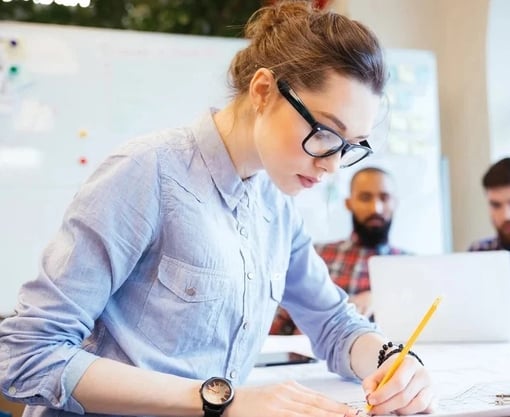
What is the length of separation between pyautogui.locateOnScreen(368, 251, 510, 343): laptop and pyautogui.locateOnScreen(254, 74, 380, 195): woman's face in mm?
525

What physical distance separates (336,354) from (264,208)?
0.93ft

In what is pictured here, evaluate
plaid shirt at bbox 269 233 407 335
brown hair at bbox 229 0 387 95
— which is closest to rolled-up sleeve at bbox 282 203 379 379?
brown hair at bbox 229 0 387 95

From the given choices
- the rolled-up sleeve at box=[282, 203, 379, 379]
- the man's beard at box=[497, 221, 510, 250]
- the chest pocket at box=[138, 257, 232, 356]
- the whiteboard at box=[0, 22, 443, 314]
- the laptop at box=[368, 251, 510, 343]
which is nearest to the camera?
the chest pocket at box=[138, 257, 232, 356]

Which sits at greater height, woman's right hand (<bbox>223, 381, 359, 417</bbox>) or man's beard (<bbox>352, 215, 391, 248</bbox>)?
woman's right hand (<bbox>223, 381, 359, 417</bbox>)

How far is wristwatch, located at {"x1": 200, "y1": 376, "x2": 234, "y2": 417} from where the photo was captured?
0.77 metres

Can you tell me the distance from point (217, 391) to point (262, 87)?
44cm

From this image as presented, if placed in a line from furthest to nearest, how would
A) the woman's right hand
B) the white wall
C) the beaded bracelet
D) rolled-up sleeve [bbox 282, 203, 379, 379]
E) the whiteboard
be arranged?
1. the white wall
2. the whiteboard
3. rolled-up sleeve [bbox 282, 203, 379, 379]
4. the beaded bracelet
5. the woman's right hand

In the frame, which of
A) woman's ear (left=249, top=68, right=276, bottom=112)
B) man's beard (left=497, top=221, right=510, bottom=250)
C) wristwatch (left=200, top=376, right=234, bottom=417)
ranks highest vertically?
woman's ear (left=249, top=68, right=276, bottom=112)

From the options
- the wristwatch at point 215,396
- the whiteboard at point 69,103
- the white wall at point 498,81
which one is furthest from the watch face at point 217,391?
the white wall at point 498,81

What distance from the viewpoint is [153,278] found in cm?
91

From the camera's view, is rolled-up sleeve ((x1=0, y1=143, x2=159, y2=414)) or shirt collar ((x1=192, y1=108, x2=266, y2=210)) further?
shirt collar ((x1=192, y1=108, x2=266, y2=210))

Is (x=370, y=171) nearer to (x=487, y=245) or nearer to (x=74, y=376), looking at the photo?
(x=487, y=245)

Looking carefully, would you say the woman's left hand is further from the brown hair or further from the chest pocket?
the brown hair

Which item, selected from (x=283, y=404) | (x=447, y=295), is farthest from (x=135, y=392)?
(x=447, y=295)
